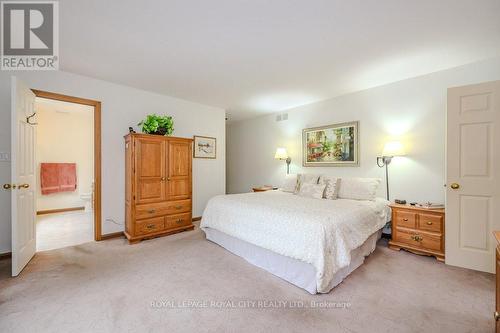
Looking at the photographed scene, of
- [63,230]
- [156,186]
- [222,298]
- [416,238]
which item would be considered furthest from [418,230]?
[63,230]

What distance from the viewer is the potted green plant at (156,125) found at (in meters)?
3.58

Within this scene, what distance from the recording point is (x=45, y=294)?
200 centimetres

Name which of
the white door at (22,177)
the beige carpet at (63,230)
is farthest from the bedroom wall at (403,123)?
the white door at (22,177)

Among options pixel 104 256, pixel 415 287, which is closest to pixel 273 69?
pixel 415 287

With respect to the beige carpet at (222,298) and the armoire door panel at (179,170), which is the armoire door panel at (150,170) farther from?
the beige carpet at (222,298)

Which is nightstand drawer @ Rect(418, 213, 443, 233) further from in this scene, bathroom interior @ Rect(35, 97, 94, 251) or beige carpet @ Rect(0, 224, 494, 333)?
bathroom interior @ Rect(35, 97, 94, 251)

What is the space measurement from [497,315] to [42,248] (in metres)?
4.87

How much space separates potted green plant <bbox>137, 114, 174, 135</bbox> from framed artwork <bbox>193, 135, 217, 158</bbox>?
98 cm

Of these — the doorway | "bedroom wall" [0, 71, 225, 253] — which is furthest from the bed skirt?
the doorway

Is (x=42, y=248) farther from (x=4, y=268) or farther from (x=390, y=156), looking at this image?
(x=390, y=156)

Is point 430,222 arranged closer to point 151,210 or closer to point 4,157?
point 151,210

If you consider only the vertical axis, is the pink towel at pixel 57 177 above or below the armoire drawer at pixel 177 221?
above

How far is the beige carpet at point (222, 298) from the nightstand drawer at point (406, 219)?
432mm

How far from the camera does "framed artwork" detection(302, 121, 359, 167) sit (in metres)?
4.02
